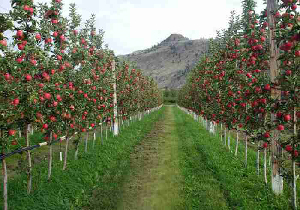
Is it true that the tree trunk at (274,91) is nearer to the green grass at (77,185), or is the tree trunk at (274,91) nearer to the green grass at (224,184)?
the green grass at (224,184)

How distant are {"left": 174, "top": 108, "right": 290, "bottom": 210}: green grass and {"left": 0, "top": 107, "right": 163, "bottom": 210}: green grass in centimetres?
245

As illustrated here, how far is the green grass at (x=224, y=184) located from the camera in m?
6.05

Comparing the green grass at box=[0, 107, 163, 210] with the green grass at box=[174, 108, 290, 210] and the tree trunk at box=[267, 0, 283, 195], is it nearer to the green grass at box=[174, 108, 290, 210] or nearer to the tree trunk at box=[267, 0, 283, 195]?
the green grass at box=[174, 108, 290, 210]

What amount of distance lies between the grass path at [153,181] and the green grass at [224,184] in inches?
15.3

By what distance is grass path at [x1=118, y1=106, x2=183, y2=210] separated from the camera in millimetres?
6148

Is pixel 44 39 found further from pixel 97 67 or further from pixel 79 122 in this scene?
pixel 97 67

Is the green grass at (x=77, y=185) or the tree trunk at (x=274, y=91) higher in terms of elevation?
the tree trunk at (x=274, y=91)

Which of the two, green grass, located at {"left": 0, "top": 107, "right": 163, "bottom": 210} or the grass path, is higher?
green grass, located at {"left": 0, "top": 107, "right": 163, "bottom": 210}

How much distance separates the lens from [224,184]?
7.25 m

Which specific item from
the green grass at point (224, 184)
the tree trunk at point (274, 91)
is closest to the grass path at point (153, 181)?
the green grass at point (224, 184)

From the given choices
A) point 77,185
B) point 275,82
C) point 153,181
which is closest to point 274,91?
point 275,82

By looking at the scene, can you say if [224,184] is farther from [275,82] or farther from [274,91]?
[275,82]

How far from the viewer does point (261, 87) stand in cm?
633

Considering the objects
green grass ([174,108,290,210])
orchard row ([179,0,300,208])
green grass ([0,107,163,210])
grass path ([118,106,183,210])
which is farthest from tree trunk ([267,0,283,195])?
green grass ([0,107,163,210])
